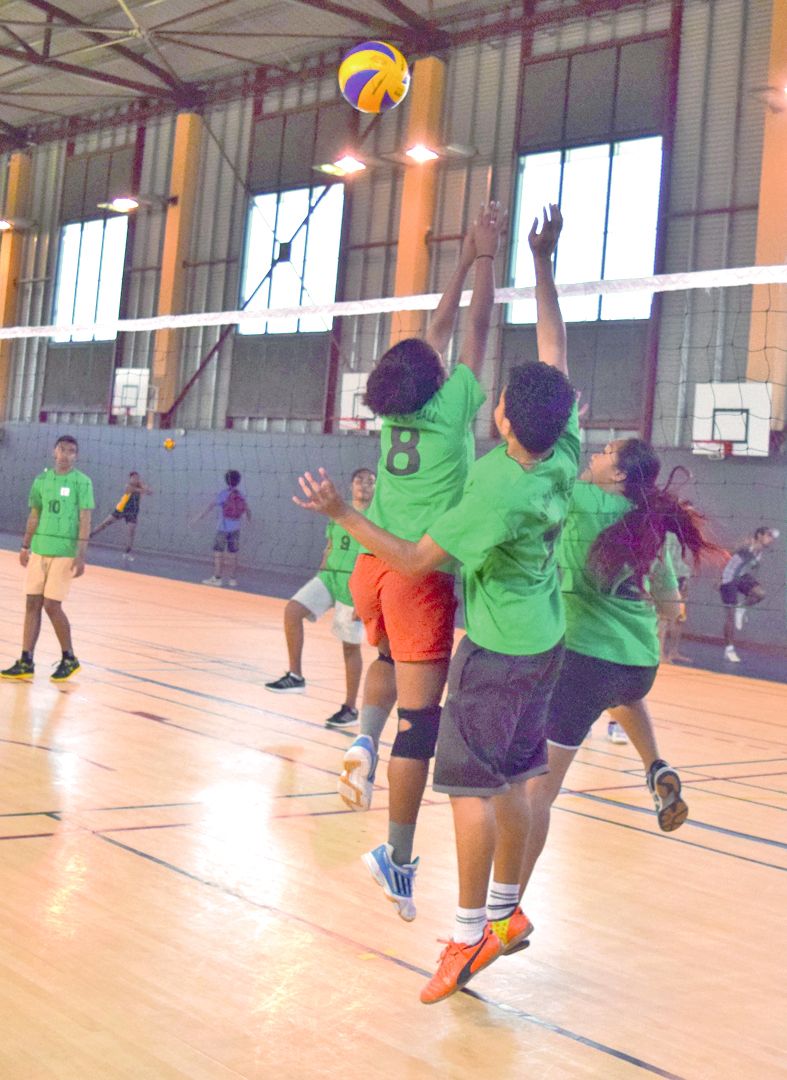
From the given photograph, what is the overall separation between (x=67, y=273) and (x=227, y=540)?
A: 9564 millimetres

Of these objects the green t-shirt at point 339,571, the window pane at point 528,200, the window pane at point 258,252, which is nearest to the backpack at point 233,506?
the window pane at point 258,252

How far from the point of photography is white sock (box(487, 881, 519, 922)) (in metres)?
2.95

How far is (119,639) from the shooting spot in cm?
1005

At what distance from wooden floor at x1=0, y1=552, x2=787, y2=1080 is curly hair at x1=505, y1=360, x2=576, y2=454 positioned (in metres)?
1.32

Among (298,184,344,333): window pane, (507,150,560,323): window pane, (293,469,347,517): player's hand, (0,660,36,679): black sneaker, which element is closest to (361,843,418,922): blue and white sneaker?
(293,469,347,517): player's hand

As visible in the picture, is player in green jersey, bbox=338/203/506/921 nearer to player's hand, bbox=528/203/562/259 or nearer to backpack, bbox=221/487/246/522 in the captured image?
player's hand, bbox=528/203/562/259

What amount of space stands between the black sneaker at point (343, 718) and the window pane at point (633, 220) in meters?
9.69

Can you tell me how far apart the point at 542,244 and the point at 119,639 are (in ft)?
24.2

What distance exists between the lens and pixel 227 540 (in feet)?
55.1

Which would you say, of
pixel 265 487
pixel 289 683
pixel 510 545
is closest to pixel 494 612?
pixel 510 545

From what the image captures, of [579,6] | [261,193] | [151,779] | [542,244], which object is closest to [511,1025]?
[542,244]

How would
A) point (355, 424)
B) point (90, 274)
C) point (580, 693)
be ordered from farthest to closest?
point (90, 274) → point (355, 424) → point (580, 693)

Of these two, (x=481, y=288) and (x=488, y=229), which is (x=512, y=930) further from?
(x=488, y=229)

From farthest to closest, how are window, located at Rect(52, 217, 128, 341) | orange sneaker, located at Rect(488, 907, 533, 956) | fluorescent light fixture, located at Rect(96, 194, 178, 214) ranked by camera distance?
1. window, located at Rect(52, 217, 128, 341)
2. fluorescent light fixture, located at Rect(96, 194, 178, 214)
3. orange sneaker, located at Rect(488, 907, 533, 956)
